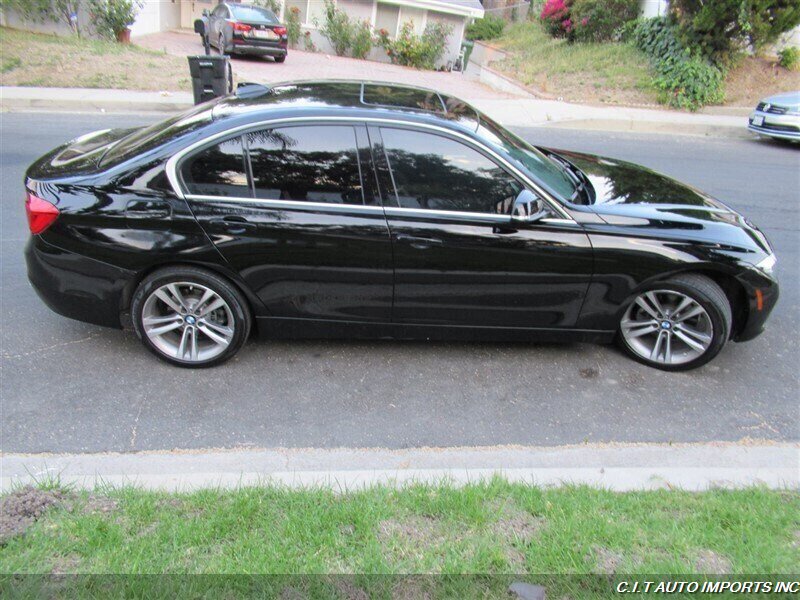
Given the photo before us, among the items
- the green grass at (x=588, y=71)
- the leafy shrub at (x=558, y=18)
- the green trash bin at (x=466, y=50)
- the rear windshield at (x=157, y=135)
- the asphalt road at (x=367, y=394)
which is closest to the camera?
the asphalt road at (x=367, y=394)

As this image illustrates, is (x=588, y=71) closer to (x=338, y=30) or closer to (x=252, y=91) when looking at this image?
(x=338, y=30)

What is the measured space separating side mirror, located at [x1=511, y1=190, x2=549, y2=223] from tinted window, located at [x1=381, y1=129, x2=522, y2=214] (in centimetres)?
10

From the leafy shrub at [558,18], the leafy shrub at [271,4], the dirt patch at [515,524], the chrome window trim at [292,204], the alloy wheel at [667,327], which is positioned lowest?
the dirt patch at [515,524]

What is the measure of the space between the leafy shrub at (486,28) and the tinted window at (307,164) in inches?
1132

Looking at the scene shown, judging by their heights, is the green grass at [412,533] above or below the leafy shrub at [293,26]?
below

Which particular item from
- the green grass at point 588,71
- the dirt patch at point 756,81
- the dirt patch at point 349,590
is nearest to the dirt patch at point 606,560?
the dirt patch at point 349,590

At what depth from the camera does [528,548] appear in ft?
8.68

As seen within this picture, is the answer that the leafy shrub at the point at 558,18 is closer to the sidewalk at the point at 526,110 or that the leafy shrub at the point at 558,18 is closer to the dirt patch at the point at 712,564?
the sidewalk at the point at 526,110

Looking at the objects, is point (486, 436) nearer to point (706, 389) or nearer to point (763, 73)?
point (706, 389)

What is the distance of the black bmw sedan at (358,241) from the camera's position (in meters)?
3.93

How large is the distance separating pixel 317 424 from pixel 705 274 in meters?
2.69

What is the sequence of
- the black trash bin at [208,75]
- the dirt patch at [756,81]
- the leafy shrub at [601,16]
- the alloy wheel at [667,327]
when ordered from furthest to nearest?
the leafy shrub at [601,16]
the dirt patch at [756,81]
the black trash bin at [208,75]
the alloy wheel at [667,327]

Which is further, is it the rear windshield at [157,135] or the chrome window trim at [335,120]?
the rear windshield at [157,135]

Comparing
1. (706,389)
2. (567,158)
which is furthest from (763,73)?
(706,389)
